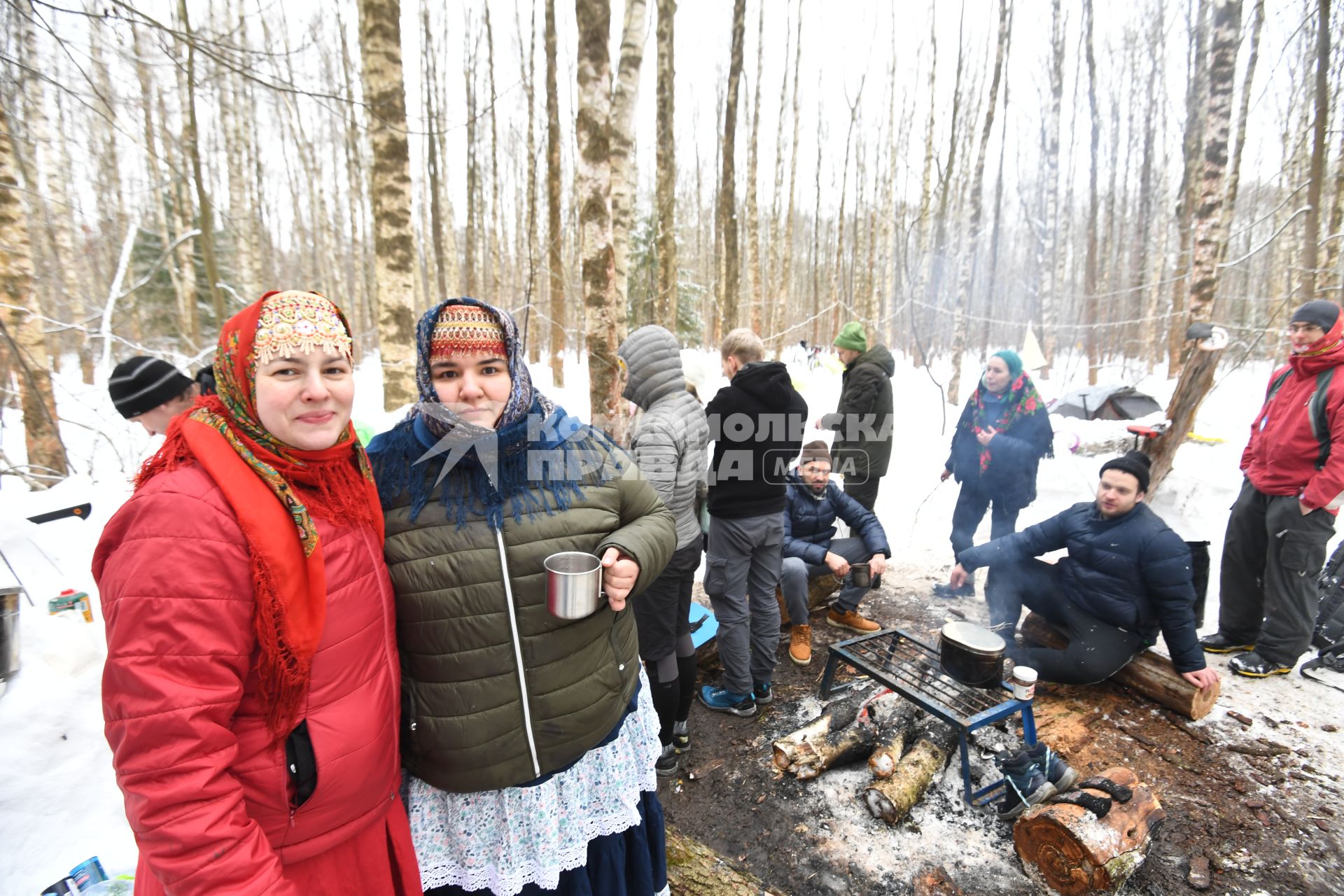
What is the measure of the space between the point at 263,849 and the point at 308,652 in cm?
35

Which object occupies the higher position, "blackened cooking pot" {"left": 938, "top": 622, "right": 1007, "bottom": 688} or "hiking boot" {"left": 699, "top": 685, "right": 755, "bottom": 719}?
"blackened cooking pot" {"left": 938, "top": 622, "right": 1007, "bottom": 688}

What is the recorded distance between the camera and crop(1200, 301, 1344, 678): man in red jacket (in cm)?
344

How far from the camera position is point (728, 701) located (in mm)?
3547

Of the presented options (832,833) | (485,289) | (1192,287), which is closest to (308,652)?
(832,833)

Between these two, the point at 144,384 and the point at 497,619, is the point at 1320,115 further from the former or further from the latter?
the point at 144,384

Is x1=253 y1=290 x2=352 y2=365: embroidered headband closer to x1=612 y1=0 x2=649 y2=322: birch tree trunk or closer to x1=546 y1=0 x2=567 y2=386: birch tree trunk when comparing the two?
x1=612 y1=0 x2=649 y2=322: birch tree trunk

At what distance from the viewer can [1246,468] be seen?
3.93 m

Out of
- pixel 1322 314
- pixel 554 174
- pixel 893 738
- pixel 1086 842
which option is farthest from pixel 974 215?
pixel 1086 842

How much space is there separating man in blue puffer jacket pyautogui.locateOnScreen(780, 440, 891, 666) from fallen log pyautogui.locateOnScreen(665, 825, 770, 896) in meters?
1.87

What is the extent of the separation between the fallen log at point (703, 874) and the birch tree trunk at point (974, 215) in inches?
400

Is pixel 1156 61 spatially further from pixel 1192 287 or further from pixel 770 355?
pixel 1192 287

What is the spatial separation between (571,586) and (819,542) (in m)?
3.33

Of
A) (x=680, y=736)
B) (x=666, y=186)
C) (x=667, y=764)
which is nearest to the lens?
(x=667, y=764)

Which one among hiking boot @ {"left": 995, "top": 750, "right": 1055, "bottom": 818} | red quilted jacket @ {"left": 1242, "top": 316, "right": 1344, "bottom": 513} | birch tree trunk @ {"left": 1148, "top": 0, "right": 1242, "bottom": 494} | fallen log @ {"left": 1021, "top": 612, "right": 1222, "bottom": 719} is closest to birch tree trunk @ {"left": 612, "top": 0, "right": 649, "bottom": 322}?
hiking boot @ {"left": 995, "top": 750, "right": 1055, "bottom": 818}
